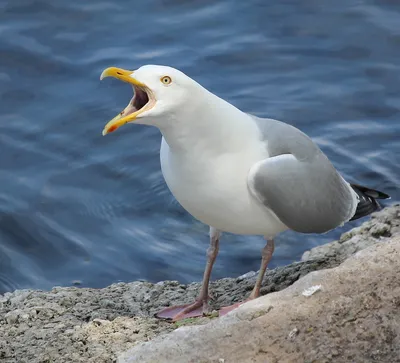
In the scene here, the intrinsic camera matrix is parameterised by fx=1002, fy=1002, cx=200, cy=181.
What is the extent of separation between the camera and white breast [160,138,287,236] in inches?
209

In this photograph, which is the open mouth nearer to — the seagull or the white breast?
the seagull

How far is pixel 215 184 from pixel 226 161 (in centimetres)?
14

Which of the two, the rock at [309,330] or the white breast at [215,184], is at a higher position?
the white breast at [215,184]

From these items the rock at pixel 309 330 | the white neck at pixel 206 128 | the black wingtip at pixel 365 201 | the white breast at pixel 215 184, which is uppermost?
the white neck at pixel 206 128

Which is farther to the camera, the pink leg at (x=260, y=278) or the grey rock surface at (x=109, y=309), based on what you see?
the pink leg at (x=260, y=278)

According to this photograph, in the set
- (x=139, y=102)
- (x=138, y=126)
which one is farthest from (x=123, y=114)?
(x=138, y=126)

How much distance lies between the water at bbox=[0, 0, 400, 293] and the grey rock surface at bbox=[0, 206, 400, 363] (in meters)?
0.95

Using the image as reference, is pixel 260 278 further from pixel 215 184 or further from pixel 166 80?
pixel 166 80

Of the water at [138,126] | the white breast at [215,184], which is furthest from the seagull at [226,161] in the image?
the water at [138,126]

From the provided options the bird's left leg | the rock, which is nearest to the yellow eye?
the rock

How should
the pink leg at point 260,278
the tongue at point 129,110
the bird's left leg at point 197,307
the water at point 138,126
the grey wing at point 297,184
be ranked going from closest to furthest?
the tongue at point 129,110, the grey wing at point 297,184, the pink leg at point 260,278, the bird's left leg at point 197,307, the water at point 138,126

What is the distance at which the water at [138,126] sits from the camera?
794cm

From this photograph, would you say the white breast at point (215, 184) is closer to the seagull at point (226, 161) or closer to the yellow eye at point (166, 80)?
the seagull at point (226, 161)

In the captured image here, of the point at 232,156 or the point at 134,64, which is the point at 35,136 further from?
the point at 232,156
